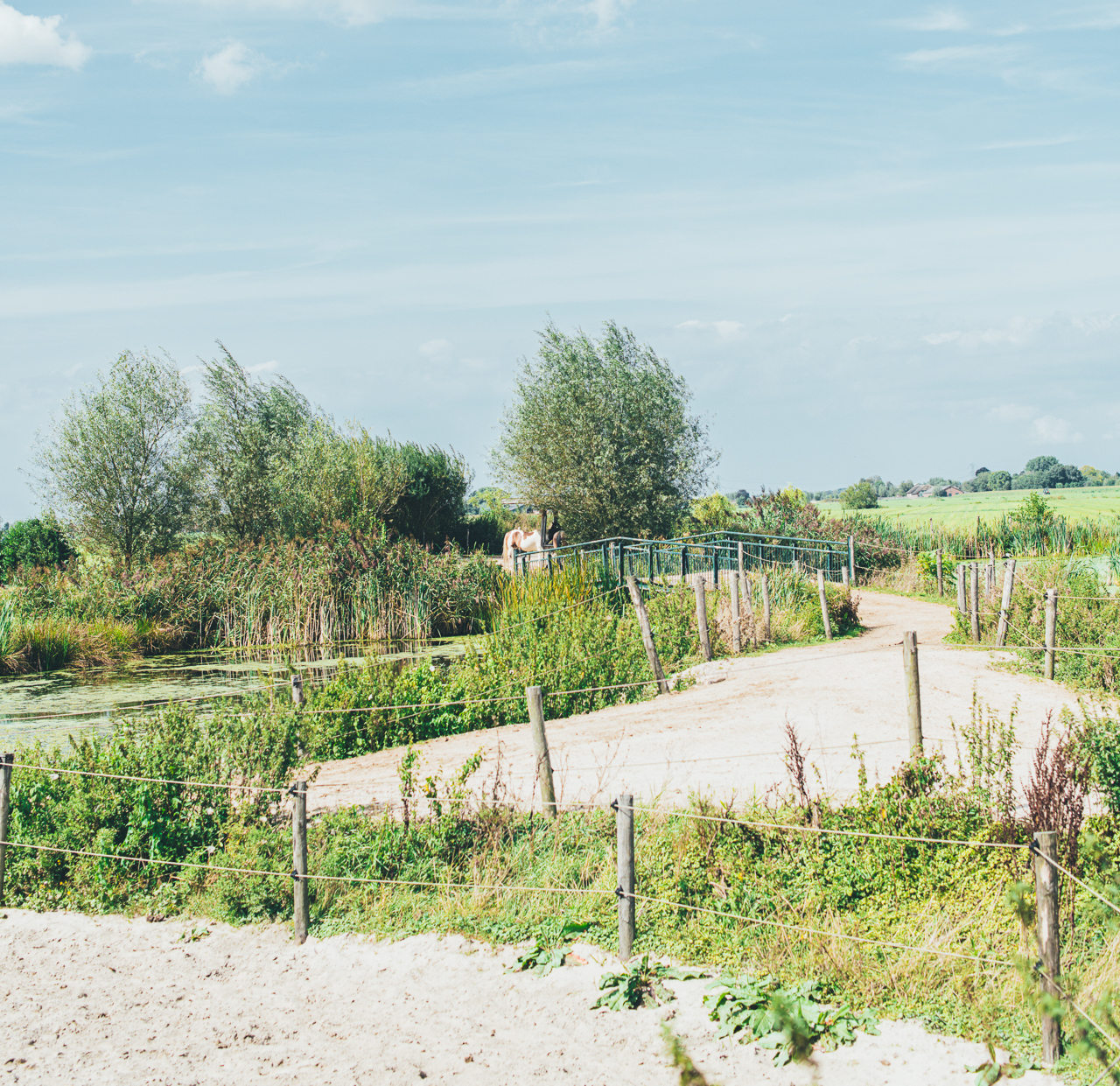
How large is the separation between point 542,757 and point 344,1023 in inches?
93.1

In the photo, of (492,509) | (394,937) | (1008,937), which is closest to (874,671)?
(1008,937)

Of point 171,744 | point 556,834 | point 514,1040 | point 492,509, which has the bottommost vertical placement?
point 514,1040

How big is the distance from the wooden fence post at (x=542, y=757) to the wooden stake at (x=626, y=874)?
1.51 m

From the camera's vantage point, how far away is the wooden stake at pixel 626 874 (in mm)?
5293

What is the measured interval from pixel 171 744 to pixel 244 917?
5.81ft

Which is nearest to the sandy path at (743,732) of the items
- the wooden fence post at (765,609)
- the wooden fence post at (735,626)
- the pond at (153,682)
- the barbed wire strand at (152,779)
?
the wooden fence post at (735,626)

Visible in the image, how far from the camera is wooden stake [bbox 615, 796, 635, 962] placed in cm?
529

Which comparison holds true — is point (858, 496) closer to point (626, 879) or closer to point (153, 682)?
point (153, 682)

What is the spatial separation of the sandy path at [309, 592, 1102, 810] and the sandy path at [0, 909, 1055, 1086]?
177cm

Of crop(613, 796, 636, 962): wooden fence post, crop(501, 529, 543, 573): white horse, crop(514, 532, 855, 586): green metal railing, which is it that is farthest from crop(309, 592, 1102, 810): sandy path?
crop(501, 529, 543, 573): white horse

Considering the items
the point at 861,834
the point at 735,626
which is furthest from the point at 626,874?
the point at 735,626

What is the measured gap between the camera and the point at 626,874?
5.30 m

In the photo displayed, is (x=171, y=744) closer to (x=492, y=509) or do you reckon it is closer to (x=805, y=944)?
(x=805, y=944)

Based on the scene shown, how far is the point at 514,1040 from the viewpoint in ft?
15.5
